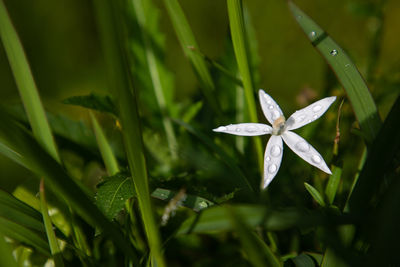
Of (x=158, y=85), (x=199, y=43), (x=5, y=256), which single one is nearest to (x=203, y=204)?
(x=5, y=256)

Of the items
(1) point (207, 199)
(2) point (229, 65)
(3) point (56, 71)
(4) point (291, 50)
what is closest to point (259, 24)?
(4) point (291, 50)

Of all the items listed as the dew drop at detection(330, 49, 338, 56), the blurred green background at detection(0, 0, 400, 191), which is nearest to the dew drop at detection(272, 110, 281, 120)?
the dew drop at detection(330, 49, 338, 56)

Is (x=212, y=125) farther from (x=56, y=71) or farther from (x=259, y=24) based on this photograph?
(x=56, y=71)

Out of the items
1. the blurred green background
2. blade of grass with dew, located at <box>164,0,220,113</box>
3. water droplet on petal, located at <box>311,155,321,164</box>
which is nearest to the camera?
water droplet on petal, located at <box>311,155,321,164</box>

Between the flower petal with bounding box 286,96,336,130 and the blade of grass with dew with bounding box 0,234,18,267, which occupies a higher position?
the flower petal with bounding box 286,96,336,130

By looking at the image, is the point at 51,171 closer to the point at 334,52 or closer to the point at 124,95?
the point at 124,95

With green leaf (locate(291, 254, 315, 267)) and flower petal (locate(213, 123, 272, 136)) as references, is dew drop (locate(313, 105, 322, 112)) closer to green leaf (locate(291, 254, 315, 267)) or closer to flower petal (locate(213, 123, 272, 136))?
flower petal (locate(213, 123, 272, 136))

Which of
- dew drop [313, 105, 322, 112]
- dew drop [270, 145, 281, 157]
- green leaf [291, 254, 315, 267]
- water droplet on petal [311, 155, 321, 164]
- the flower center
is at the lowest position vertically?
green leaf [291, 254, 315, 267]
